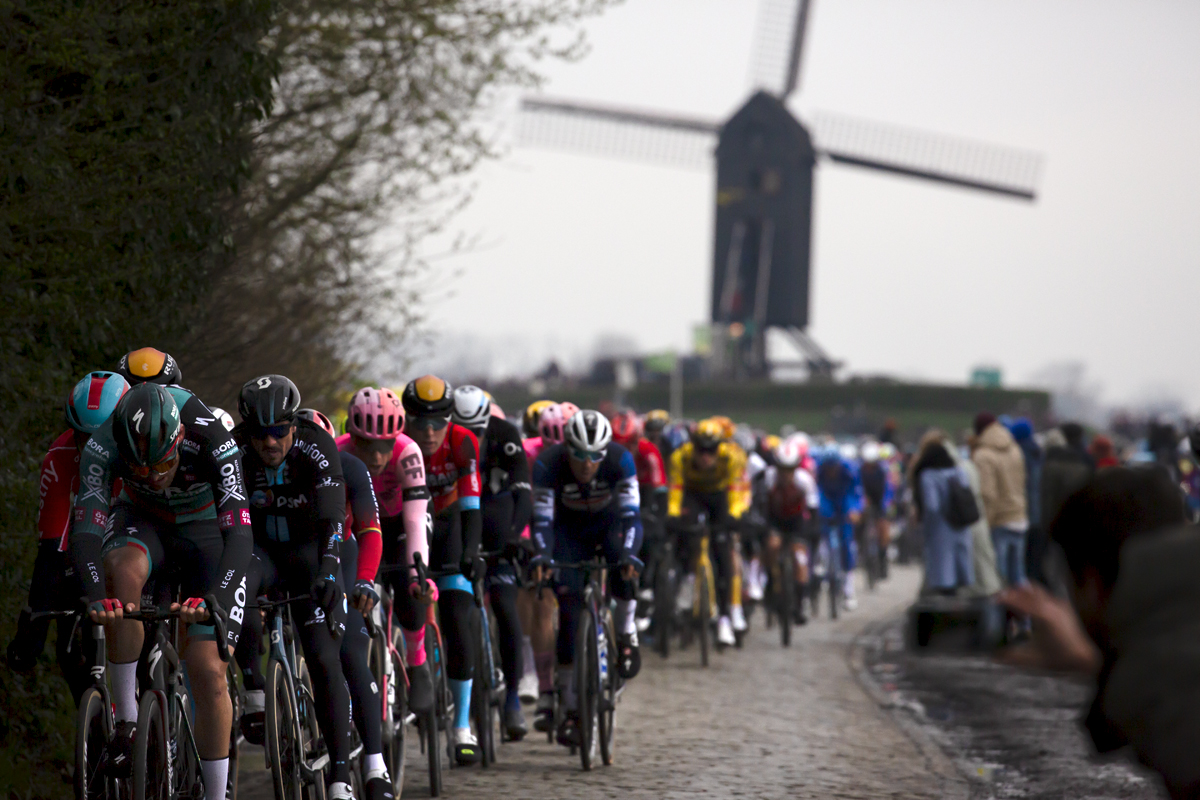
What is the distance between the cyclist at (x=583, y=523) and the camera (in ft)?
30.2

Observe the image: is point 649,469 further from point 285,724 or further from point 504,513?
point 285,724

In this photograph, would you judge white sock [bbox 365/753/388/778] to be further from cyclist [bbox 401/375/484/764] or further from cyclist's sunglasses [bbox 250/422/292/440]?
cyclist [bbox 401/375/484/764]

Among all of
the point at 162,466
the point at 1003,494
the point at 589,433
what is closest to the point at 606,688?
the point at 589,433

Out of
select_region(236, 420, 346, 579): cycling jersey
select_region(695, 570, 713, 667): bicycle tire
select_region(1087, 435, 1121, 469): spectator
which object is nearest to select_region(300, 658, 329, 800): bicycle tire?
select_region(236, 420, 346, 579): cycling jersey

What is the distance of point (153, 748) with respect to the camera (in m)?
5.67

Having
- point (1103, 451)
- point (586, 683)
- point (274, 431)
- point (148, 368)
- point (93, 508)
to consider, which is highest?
point (1103, 451)

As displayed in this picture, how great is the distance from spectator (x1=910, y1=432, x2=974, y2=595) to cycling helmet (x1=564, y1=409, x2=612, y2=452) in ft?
19.3

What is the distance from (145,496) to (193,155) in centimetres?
340

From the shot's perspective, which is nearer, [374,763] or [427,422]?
[374,763]

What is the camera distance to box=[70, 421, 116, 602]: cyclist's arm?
565cm

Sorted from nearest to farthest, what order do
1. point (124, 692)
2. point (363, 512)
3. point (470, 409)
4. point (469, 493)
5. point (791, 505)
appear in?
point (124, 692), point (363, 512), point (469, 493), point (470, 409), point (791, 505)

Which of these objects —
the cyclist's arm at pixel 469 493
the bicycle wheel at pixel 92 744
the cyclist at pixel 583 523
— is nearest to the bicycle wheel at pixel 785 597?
the cyclist at pixel 583 523

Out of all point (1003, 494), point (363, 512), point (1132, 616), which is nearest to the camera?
point (1132, 616)

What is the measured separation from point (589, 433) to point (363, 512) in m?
2.77
